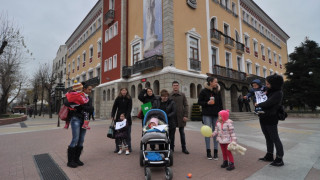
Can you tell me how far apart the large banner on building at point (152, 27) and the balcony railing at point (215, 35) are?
5.99 m

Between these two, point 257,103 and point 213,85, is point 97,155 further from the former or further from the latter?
point 257,103

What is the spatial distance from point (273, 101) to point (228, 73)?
56.2 feet

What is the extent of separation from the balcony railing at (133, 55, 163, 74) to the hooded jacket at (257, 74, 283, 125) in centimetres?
1177

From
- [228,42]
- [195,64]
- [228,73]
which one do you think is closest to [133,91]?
[195,64]

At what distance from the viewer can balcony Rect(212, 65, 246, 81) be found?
1908cm

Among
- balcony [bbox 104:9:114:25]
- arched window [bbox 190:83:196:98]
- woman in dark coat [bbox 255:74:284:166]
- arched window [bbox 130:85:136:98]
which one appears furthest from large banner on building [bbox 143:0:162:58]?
woman in dark coat [bbox 255:74:284:166]

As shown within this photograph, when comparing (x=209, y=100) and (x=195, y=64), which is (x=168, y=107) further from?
(x=195, y=64)

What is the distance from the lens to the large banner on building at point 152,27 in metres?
16.3

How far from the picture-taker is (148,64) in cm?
1645

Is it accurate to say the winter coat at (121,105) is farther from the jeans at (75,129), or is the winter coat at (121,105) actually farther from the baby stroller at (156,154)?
the baby stroller at (156,154)

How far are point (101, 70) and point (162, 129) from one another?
22917 millimetres

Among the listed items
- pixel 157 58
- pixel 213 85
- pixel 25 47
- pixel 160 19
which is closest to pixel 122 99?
pixel 213 85

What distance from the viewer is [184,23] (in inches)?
659

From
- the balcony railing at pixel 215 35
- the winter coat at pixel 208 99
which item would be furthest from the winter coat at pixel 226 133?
the balcony railing at pixel 215 35
